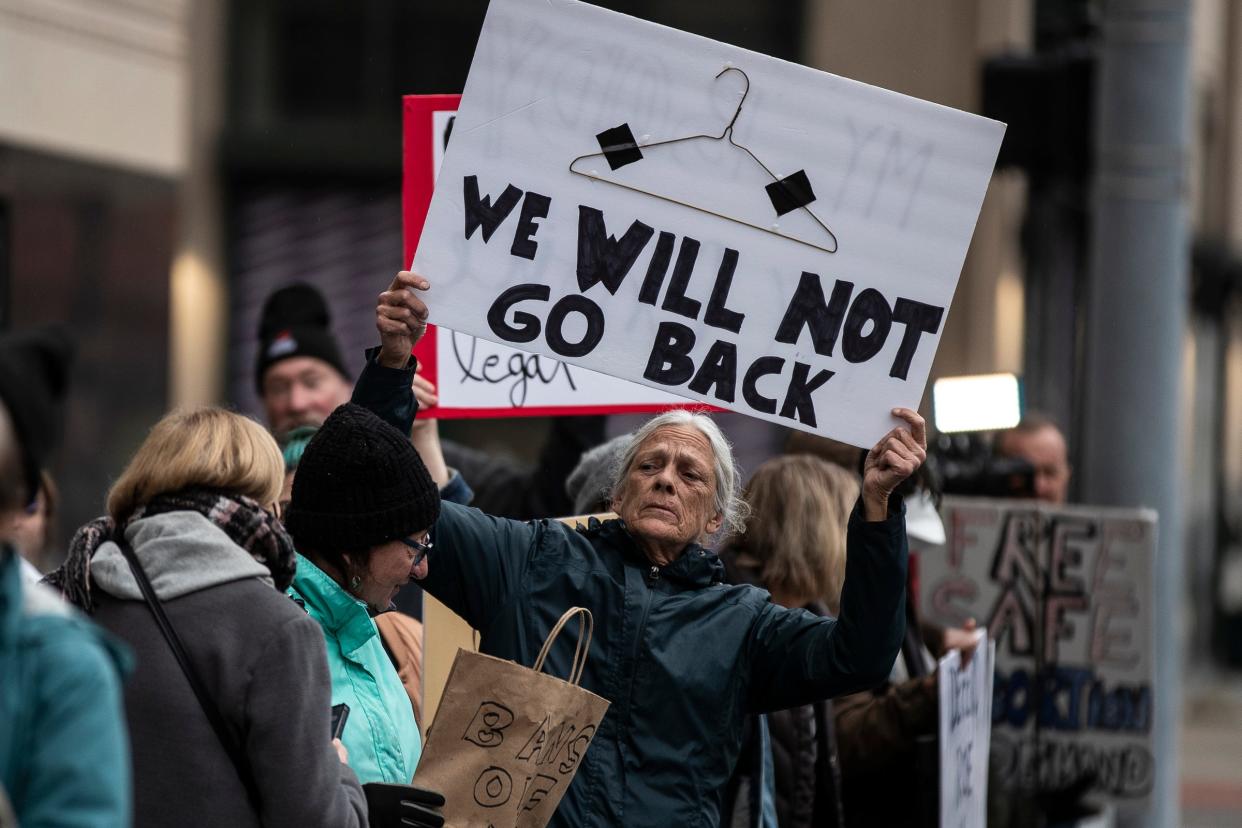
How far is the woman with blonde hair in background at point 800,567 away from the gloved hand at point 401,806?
1381 millimetres

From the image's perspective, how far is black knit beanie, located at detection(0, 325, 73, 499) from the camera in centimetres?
207

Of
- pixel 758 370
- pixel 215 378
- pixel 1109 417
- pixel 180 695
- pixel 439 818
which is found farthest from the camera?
pixel 215 378

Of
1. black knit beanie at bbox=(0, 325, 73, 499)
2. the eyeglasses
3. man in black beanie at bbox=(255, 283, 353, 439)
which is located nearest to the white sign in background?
man in black beanie at bbox=(255, 283, 353, 439)

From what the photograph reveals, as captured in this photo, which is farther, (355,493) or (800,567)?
(800,567)

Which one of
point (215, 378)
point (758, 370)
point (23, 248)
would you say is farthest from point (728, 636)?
point (215, 378)

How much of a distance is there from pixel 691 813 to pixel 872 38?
989cm

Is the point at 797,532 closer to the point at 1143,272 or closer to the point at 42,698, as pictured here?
the point at 1143,272

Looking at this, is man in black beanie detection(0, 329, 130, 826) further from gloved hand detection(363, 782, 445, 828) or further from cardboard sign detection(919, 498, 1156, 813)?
cardboard sign detection(919, 498, 1156, 813)

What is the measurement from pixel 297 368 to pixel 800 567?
6.23ft

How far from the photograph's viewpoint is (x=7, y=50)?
360 inches

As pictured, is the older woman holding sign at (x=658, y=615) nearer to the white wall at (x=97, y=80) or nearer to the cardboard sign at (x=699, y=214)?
the cardboard sign at (x=699, y=214)

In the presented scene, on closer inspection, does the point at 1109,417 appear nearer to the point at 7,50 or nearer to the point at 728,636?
the point at 728,636

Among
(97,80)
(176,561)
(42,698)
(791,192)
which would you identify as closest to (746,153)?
(791,192)

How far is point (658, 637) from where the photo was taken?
11.1 feet
